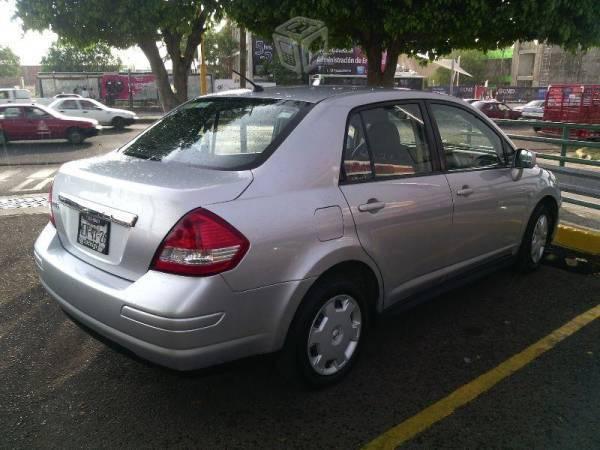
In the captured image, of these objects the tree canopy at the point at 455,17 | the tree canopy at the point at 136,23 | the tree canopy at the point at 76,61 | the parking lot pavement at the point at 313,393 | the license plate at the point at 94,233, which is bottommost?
the parking lot pavement at the point at 313,393

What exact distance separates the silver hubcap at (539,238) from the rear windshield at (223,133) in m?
2.66

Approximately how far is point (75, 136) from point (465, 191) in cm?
1578

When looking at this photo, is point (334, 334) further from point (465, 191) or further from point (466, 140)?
point (466, 140)

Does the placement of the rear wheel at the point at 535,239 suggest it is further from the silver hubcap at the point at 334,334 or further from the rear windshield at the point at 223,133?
the rear windshield at the point at 223,133

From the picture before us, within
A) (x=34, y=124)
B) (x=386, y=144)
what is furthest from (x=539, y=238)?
(x=34, y=124)

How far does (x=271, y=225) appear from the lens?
8.16 ft

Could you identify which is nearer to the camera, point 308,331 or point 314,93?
point 308,331

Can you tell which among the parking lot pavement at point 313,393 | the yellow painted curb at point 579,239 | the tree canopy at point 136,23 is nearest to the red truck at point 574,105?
the tree canopy at point 136,23

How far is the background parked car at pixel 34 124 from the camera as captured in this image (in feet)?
52.6

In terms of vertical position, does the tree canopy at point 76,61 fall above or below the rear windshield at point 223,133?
above

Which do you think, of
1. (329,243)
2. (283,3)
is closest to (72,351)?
(329,243)

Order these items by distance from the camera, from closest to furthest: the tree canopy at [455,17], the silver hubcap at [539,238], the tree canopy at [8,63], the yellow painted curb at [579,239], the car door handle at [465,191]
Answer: the car door handle at [465,191]
the silver hubcap at [539,238]
the yellow painted curb at [579,239]
the tree canopy at [455,17]
the tree canopy at [8,63]

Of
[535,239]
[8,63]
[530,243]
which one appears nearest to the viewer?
[530,243]

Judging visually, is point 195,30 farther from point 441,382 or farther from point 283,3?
point 441,382
